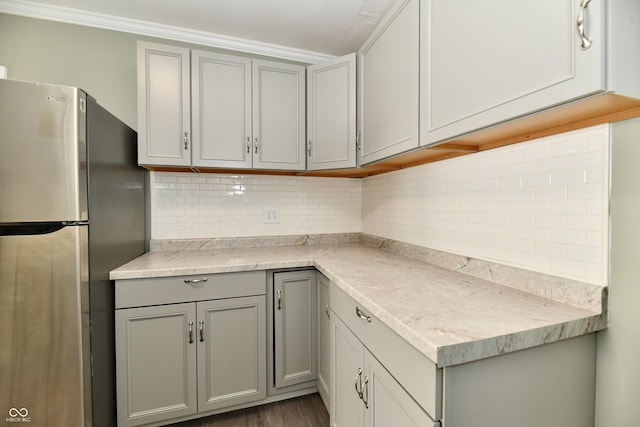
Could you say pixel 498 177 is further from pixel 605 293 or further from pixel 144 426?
pixel 144 426

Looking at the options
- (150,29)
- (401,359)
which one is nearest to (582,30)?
(401,359)

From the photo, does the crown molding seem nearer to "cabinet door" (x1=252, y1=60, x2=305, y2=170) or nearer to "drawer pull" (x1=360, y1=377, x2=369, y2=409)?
"cabinet door" (x1=252, y1=60, x2=305, y2=170)

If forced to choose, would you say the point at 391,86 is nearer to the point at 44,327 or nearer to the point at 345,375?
the point at 345,375

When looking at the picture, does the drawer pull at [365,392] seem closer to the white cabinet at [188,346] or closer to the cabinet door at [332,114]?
the white cabinet at [188,346]

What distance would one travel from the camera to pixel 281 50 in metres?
2.22

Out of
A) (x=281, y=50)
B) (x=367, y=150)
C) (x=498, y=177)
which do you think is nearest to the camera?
(x=498, y=177)

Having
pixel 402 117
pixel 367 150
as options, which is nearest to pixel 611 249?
pixel 402 117

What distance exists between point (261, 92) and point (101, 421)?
2.01 metres

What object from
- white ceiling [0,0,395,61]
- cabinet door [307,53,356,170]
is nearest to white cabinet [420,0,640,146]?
cabinet door [307,53,356,170]

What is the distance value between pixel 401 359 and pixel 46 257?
1424 millimetres

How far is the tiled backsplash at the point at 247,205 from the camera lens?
2049 millimetres

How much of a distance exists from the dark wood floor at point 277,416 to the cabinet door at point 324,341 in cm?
9

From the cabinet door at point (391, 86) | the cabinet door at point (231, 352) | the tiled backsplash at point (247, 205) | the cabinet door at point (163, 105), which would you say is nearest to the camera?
the cabinet door at point (391, 86)

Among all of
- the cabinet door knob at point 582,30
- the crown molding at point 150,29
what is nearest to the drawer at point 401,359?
the cabinet door knob at point 582,30
